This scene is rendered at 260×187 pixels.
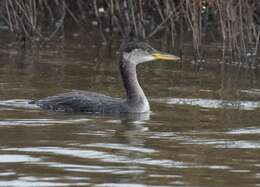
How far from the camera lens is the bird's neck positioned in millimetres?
13359

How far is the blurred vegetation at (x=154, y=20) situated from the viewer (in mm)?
17109

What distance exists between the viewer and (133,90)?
13.8 m

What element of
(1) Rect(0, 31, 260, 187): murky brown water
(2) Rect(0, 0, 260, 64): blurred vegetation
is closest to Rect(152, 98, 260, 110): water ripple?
(1) Rect(0, 31, 260, 187): murky brown water

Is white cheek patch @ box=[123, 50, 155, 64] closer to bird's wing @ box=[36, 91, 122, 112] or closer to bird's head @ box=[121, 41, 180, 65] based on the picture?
bird's head @ box=[121, 41, 180, 65]

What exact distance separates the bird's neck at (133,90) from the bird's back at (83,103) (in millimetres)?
165

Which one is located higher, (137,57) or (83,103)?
(137,57)

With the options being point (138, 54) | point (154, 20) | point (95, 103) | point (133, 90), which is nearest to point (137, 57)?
point (138, 54)

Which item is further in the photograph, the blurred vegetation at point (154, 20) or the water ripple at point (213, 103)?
the blurred vegetation at point (154, 20)

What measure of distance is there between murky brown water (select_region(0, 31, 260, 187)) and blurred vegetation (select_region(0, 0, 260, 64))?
83cm

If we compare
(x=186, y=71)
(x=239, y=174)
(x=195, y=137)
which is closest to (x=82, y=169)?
(x=239, y=174)

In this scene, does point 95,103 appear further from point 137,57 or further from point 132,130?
point 132,130

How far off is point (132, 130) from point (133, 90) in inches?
77.3

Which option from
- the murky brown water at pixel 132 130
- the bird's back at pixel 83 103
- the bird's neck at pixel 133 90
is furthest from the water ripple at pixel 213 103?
the bird's back at pixel 83 103

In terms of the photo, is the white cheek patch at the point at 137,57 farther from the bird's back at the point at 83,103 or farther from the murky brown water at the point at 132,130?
the bird's back at the point at 83,103
